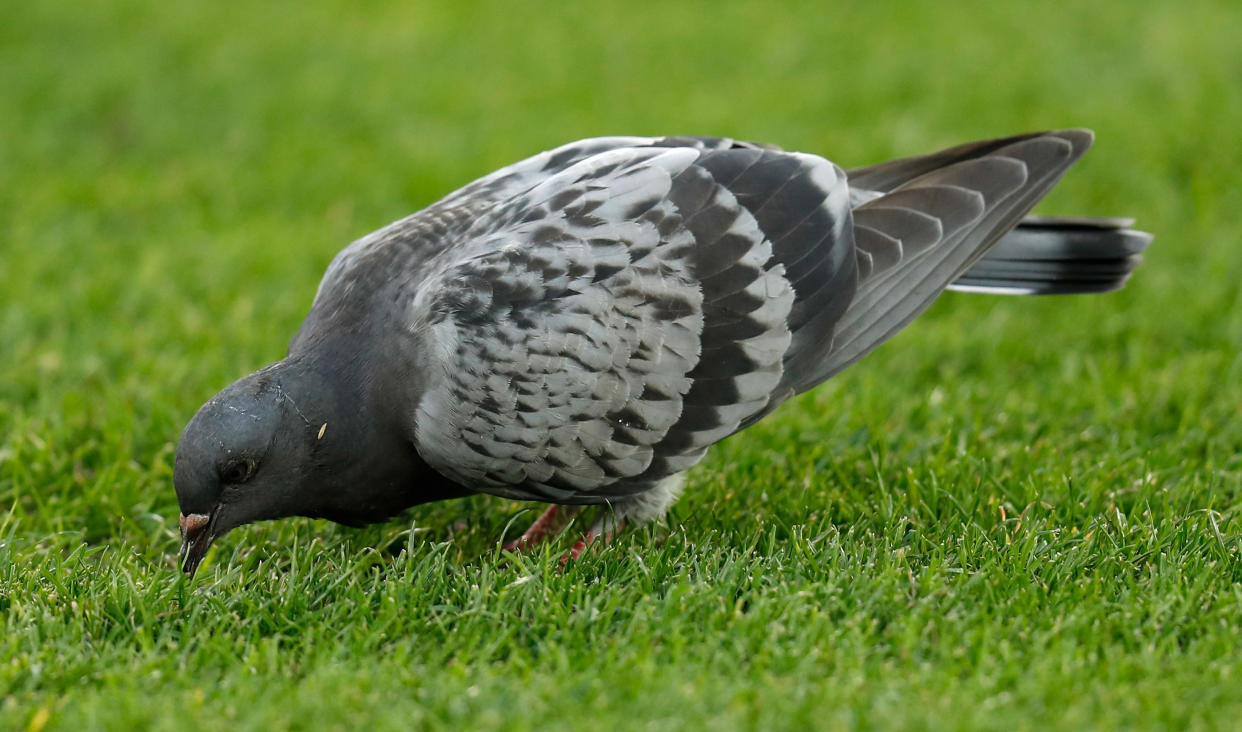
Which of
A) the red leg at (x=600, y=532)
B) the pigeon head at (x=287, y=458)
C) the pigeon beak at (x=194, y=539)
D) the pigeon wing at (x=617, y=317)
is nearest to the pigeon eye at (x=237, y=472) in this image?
the pigeon head at (x=287, y=458)

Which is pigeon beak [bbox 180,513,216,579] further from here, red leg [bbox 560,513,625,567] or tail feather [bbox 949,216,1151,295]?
tail feather [bbox 949,216,1151,295]

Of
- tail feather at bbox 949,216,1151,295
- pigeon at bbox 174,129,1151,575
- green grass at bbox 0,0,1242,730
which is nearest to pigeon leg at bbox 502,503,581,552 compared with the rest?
green grass at bbox 0,0,1242,730

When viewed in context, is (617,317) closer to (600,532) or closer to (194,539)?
(600,532)

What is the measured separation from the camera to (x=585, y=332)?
13.2ft

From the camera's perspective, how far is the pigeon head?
3893 mm

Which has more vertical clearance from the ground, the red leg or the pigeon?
the pigeon

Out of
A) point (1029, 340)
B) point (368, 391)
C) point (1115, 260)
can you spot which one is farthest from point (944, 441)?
point (368, 391)

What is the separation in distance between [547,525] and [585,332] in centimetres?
103

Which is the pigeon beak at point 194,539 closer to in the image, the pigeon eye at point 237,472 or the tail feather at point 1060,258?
the pigeon eye at point 237,472

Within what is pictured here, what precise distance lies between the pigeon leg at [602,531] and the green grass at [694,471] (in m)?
0.08

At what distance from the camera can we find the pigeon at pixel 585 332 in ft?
13.2

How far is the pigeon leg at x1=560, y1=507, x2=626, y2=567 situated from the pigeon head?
0.53 m

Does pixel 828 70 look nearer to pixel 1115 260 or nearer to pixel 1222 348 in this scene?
pixel 1222 348

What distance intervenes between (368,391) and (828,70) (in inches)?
257
